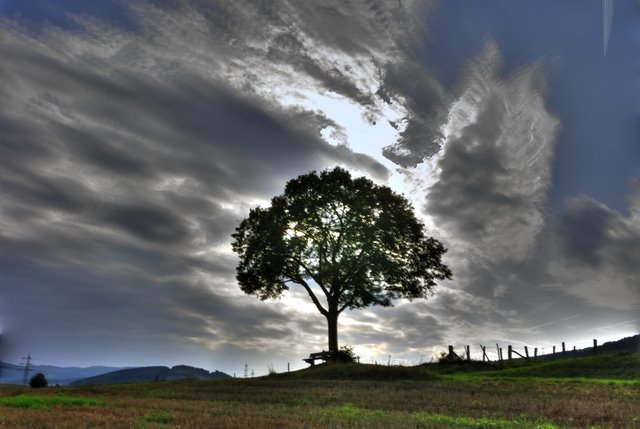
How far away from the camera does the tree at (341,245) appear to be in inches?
2183

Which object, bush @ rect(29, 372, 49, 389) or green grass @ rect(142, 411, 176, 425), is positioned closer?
green grass @ rect(142, 411, 176, 425)

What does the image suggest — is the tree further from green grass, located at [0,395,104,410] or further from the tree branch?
green grass, located at [0,395,104,410]

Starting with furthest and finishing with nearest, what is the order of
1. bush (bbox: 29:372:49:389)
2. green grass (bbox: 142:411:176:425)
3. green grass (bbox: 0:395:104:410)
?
bush (bbox: 29:372:49:389) < green grass (bbox: 0:395:104:410) < green grass (bbox: 142:411:176:425)

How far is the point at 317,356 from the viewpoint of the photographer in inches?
2125

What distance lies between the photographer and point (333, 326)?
56.2 meters

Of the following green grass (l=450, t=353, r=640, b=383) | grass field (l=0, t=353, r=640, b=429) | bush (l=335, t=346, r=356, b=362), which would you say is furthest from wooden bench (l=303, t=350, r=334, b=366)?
grass field (l=0, t=353, r=640, b=429)

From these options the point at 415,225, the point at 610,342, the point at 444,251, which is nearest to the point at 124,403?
the point at 415,225

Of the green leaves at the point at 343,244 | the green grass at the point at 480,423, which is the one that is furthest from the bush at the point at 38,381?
the green grass at the point at 480,423

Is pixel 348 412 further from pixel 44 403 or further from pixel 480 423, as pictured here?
pixel 44 403

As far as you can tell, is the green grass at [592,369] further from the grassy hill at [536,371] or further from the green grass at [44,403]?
the green grass at [44,403]

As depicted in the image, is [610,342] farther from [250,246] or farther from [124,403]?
[124,403]

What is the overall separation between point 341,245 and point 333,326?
8692 mm

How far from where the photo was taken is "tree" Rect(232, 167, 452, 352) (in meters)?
55.4

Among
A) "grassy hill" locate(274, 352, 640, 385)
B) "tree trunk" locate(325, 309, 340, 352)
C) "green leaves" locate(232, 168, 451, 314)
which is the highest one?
"green leaves" locate(232, 168, 451, 314)
